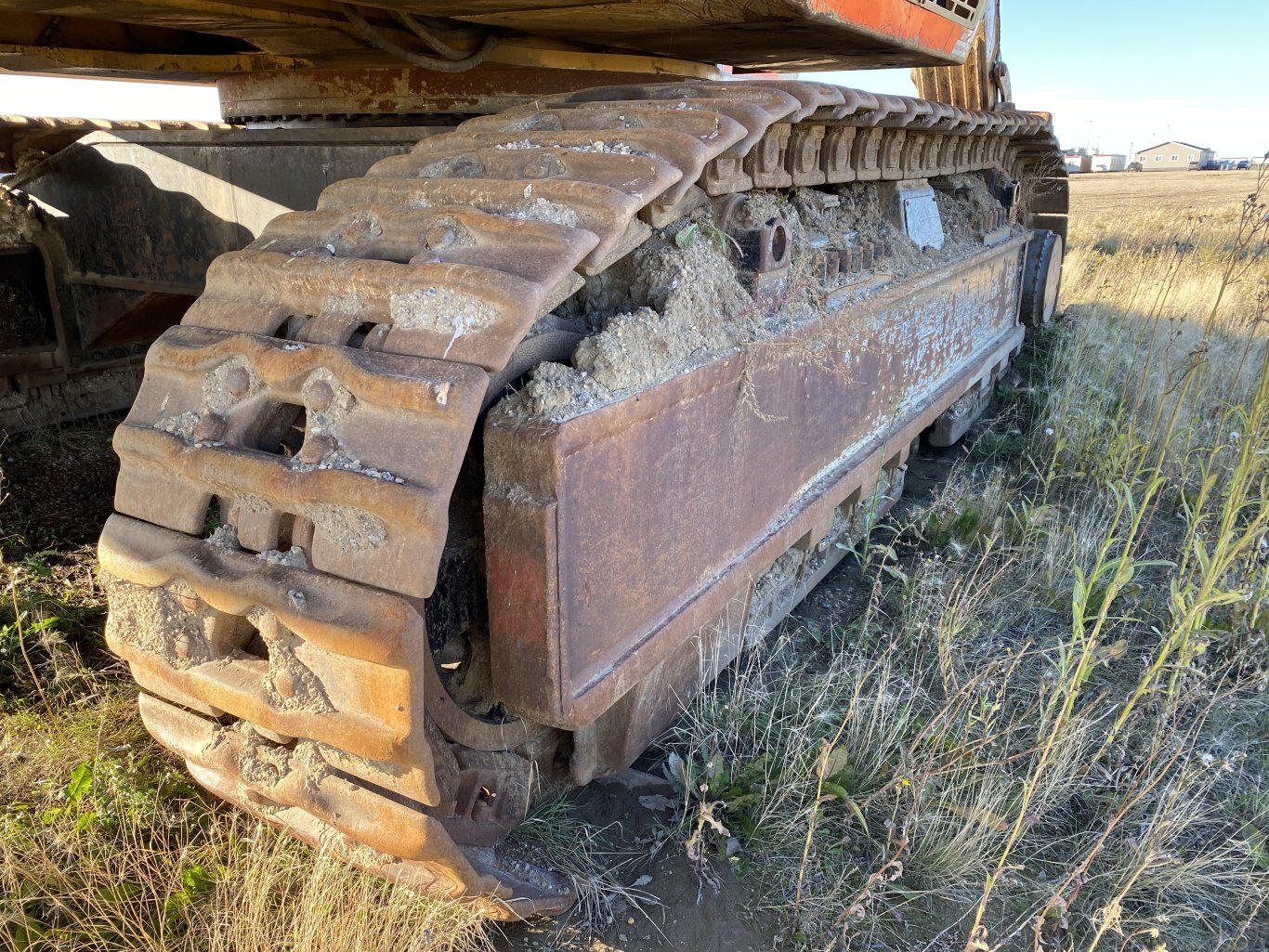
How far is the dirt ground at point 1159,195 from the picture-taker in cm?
1819

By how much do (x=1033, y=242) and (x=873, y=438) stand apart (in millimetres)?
3592

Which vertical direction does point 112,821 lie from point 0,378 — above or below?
below

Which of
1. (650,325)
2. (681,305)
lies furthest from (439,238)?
(681,305)

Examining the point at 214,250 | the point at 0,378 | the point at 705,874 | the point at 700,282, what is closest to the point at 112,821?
the point at 705,874

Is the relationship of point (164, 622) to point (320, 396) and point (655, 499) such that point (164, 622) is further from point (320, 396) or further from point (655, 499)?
point (655, 499)

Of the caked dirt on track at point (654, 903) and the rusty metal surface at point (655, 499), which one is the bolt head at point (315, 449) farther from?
the caked dirt on track at point (654, 903)

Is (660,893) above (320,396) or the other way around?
the other way around

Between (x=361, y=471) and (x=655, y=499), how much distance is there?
70cm

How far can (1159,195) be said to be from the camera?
23.0m

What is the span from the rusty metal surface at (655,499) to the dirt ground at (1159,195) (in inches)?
602

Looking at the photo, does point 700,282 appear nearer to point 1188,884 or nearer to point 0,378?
point 1188,884

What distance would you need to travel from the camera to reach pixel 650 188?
1.67 meters

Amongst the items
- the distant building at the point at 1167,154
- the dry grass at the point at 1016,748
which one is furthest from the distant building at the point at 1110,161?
the dry grass at the point at 1016,748

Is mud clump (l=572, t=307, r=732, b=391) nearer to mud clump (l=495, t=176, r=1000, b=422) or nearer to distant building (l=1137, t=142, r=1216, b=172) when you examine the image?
mud clump (l=495, t=176, r=1000, b=422)
